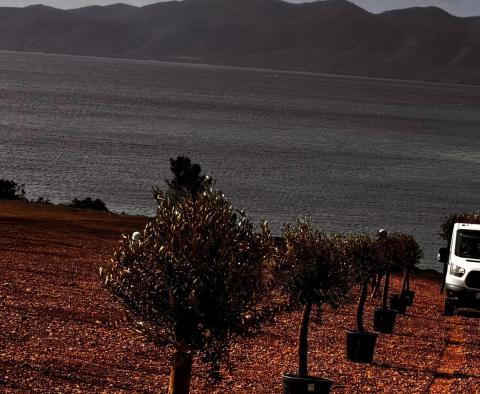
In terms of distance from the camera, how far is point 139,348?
80.8ft

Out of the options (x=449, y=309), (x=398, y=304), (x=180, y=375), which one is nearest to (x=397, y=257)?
(x=398, y=304)

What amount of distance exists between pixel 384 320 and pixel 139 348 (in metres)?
10.7

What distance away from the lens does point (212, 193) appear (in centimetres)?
1672

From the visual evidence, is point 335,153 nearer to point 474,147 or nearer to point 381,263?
point 474,147

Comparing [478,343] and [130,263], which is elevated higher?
[130,263]

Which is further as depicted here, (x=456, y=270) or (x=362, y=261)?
(x=456, y=270)

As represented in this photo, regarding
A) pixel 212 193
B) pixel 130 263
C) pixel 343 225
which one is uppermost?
pixel 212 193

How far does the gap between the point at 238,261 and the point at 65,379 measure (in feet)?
19.8

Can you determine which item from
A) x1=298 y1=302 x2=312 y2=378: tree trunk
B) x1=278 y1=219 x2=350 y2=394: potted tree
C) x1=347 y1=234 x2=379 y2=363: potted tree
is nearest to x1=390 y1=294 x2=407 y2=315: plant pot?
x1=347 y1=234 x2=379 y2=363: potted tree

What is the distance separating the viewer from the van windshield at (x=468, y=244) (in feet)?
108

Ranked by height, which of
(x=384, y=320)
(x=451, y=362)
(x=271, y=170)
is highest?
(x=271, y=170)

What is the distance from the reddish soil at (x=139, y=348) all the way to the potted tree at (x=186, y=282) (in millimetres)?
633

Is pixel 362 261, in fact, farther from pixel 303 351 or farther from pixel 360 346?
pixel 303 351

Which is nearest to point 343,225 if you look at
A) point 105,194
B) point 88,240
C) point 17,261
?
point 105,194
